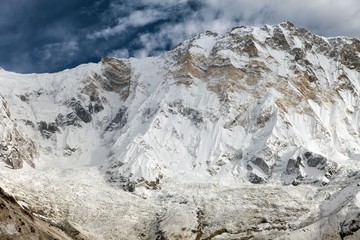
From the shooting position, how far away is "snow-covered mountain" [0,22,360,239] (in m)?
123

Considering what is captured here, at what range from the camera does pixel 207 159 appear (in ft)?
523

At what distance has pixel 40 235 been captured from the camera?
91938 millimetres

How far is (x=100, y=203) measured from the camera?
13225 cm

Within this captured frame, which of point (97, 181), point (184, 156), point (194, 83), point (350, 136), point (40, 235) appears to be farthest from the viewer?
point (194, 83)

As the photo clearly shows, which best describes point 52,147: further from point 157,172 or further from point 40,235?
point 40,235

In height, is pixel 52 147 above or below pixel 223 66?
Answer: below

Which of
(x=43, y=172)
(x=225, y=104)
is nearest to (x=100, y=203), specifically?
(x=43, y=172)

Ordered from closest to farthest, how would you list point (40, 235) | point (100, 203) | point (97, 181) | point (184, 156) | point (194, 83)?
point (40, 235) → point (100, 203) → point (97, 181) → point (184, 156) → point (194, 83)

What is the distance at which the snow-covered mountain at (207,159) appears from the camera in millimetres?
122938

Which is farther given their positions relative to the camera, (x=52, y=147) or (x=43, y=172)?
(x=52, y=147)

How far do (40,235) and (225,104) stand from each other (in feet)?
323

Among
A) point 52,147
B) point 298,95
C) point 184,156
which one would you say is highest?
point 298,95

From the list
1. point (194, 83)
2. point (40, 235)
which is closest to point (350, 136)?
point (194, 83)

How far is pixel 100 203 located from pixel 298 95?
80.0m
